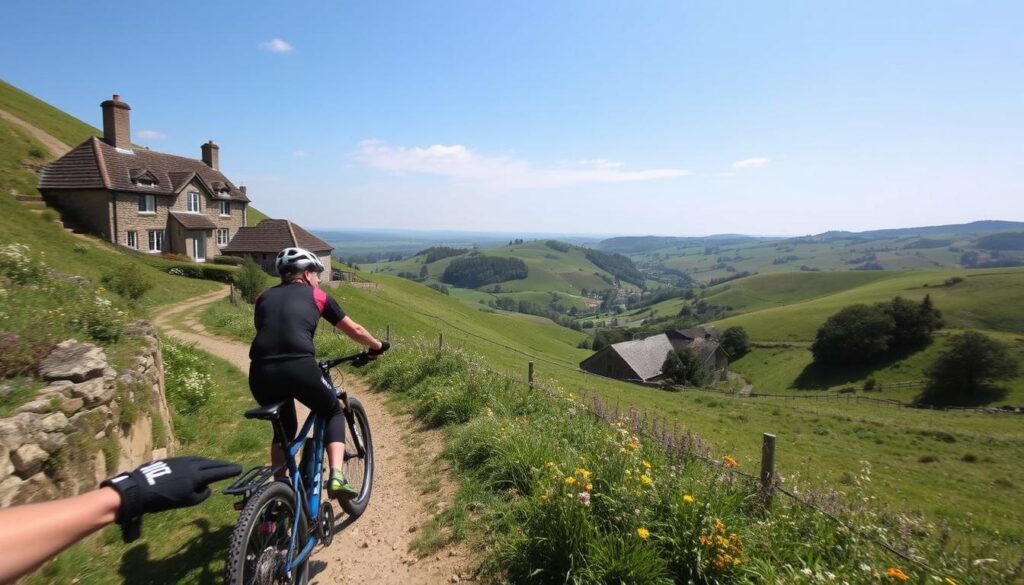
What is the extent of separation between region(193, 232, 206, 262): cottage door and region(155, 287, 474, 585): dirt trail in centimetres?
4299

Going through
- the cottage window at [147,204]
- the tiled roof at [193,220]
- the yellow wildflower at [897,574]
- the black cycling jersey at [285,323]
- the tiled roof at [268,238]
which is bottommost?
the yellow wildflower at [897,574]

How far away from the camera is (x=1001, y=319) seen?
85375 millimetres

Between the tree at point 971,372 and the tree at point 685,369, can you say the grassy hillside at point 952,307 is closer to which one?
the tree at point 971,372

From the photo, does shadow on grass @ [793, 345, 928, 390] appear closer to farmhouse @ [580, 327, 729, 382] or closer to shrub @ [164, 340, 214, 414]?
farmhouse @ [580, 327, 729, 382]

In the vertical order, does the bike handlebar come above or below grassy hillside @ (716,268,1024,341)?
above

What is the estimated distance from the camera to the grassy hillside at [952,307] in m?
86.0

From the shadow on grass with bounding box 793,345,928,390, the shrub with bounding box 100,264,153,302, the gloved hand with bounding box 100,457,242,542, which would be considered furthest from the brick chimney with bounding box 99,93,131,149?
the shadow on grass with bounding box 793,345,928,390

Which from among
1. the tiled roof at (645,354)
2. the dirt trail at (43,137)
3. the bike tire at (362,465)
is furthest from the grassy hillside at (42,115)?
the tiled roof at (645,354)

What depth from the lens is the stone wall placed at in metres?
4.11

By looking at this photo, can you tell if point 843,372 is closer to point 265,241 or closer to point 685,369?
point 685,369

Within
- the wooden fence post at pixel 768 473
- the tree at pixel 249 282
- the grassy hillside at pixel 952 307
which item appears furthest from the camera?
the grassy hillside at pixel 952 307

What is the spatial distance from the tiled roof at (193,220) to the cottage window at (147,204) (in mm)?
1604

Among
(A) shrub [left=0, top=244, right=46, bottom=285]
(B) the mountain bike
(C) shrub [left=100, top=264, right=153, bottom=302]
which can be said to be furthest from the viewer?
(C) shrub [left=100, top=264, right=153, bottom=302]

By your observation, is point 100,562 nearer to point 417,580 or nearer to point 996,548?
point 417,580
